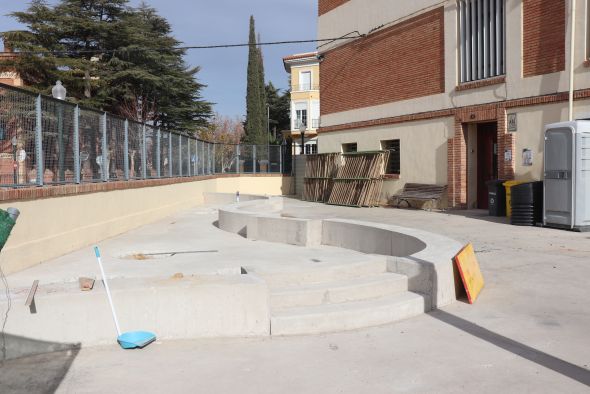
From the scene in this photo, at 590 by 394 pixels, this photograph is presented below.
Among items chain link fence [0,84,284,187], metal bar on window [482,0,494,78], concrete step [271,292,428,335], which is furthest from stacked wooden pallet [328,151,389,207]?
concrete step [271,292,428,335]

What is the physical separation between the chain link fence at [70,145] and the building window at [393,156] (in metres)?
7.74

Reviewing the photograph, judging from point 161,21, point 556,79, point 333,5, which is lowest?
point 556,79

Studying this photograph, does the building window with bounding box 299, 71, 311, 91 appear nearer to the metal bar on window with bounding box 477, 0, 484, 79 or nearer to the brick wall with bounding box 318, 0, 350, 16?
the brick wall with bounding box 318, 0, 350, 16

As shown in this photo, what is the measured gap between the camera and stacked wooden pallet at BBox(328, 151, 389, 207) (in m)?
19.8

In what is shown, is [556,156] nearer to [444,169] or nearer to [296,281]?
[444,169]

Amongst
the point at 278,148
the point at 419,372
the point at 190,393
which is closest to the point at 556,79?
the point at 419,372

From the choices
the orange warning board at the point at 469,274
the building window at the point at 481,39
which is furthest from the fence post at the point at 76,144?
the building window at the point at 481,39

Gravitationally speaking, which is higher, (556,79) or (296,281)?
(556,79)

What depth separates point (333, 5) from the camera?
23156 mm

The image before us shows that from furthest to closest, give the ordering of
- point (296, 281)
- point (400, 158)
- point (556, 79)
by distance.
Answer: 1. point (400, 158)
2. point (556, 79)
3. point (296, 281)

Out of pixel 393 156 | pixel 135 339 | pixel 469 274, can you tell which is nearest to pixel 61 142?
pixel 135 339

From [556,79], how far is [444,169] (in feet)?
15.5

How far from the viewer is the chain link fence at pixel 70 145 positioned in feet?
25.0

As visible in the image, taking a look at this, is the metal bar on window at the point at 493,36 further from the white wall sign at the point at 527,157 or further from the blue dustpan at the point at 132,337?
the blue dustpan at the point at 132,337
